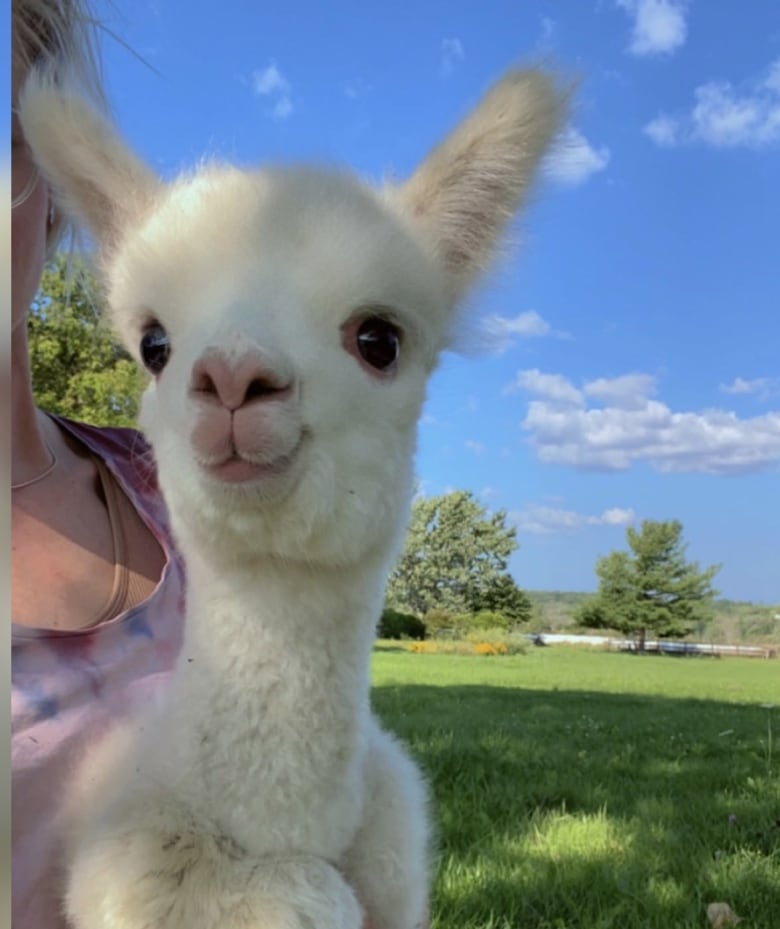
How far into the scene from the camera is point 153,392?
1.59 feet

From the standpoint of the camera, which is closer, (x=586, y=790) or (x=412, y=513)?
(x=412, y=513)

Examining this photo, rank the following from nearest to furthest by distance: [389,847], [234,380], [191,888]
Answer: [234,380] → [191,888] → [389,847]

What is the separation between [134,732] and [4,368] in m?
0.37

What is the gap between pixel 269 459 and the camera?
408 mm

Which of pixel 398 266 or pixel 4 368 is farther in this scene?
pixel 398 266

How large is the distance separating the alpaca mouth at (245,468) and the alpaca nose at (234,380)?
3cm

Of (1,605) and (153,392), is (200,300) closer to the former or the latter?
(153,392)

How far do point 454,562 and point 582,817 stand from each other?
3.63 feet

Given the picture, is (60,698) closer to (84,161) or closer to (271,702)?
Result: (271,702)

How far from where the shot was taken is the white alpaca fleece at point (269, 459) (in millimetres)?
427

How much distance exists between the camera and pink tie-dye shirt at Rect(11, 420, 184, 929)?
1.90 feet

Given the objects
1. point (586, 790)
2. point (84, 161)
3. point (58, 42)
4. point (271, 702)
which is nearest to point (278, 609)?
point (271, 702)

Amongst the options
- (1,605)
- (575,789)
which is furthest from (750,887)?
(1,605)

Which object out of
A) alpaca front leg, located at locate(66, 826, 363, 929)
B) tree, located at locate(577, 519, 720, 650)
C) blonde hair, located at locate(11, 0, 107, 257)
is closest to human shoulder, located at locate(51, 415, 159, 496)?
blonde hair, located at locate(11, 0, 107, 257)
